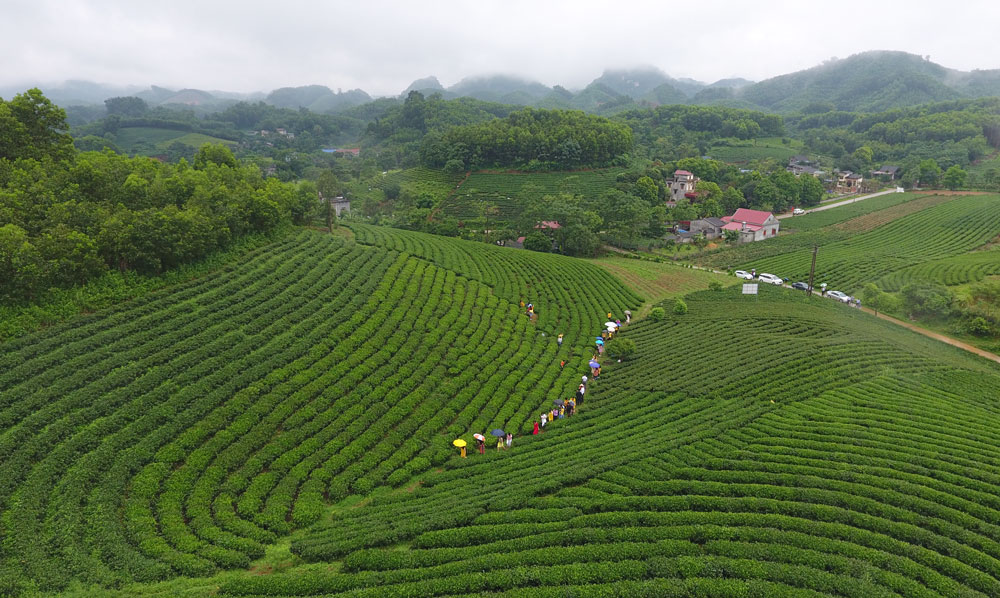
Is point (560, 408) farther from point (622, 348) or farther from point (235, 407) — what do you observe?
point (235, 407)

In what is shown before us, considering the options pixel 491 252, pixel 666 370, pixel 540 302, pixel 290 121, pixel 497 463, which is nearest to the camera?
pixel 497 463

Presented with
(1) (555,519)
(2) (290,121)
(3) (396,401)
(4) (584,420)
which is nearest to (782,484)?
(1) (555,519)

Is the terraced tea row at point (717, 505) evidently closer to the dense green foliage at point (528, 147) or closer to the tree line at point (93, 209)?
the tree line at point (93, 209)

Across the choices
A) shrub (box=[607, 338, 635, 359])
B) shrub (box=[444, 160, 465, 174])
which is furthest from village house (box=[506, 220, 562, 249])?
shrub (box=[607, 338, 635, 359])

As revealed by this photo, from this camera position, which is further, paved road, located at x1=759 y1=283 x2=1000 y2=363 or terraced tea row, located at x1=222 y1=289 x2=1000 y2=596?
paved road, located at x1=759 y1=283 x2=1000 y2=363

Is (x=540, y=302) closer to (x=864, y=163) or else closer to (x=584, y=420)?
(x=584, y=420)

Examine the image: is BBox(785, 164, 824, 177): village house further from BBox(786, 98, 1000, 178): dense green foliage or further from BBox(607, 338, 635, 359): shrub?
BBox(607, 338, 635, 359): shrub
